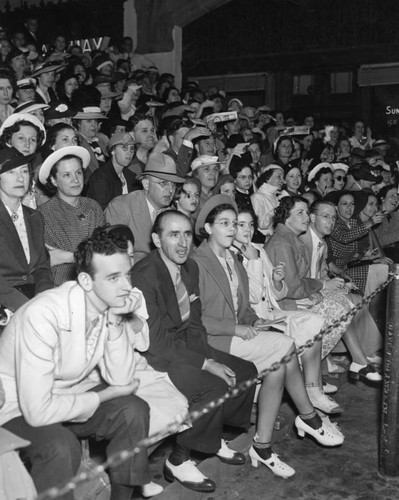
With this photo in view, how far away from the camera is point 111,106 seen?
8406mm

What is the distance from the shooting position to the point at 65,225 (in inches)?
179

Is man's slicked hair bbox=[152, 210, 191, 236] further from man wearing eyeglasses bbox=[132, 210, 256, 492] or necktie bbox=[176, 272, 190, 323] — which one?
necktie bbox=[176, 272, 190, 323]

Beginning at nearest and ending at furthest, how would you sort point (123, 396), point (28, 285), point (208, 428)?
1. point (123, 396)
2. point (208, 428)
3. point (28, 285)

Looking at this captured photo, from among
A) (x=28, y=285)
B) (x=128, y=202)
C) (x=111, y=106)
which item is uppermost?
(x=111, y=106)

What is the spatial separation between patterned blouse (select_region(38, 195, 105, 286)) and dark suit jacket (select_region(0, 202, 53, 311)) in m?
0.21

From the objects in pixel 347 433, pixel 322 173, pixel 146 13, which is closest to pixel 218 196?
pixel 347 433

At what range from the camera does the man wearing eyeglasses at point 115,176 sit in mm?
5727

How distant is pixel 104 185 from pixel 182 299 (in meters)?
1.89

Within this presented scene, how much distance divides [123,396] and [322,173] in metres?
5.71

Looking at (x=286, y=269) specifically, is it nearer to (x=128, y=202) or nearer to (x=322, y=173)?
(x=128, y=202)

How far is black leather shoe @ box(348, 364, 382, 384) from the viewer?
224 inches

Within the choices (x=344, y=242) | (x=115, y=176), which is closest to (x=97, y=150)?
(x=115, y=176)

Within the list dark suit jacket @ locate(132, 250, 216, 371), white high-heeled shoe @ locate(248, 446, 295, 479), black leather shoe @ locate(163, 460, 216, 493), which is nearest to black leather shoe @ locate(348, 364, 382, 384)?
white high-heeled shoe @ locate(248, 446, 295, 479)

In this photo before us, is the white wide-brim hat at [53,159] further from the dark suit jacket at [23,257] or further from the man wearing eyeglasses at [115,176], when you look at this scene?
the man wearing eyeglasses at [115,176]
